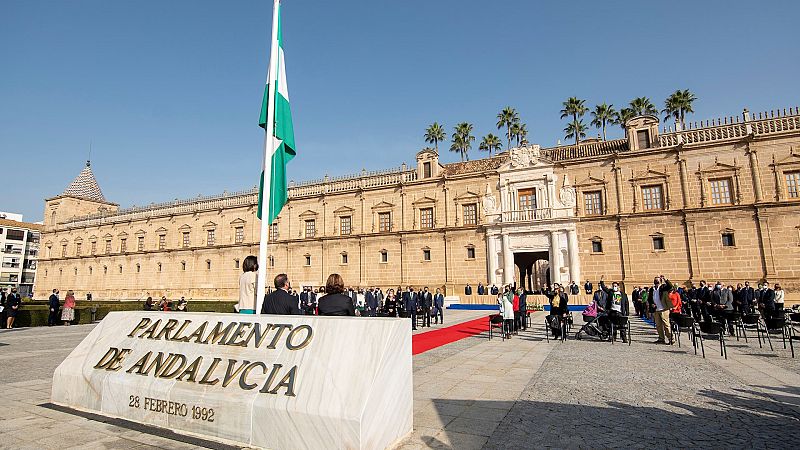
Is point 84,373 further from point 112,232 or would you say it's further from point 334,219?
point 112,232

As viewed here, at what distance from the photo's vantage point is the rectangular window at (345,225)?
32250 millimetres

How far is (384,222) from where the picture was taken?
31062 millimetres

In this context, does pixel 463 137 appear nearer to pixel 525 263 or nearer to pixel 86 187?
pixel 525 263

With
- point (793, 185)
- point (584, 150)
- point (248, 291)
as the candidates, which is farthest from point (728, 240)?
point (248, 291)

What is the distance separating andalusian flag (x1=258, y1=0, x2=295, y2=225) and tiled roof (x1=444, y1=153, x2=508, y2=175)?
71.8ft

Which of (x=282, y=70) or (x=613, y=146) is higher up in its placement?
(x=613, y=146)

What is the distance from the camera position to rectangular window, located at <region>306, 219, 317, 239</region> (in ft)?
110

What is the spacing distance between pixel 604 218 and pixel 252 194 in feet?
94.2

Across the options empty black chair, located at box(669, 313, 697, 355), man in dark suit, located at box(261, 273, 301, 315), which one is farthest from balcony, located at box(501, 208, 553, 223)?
man in dark suit, located at box(261, 273, 301, 315)

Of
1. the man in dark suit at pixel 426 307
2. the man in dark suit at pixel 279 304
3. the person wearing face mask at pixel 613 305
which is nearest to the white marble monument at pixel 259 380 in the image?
the man in dark suit at pixel 279 304

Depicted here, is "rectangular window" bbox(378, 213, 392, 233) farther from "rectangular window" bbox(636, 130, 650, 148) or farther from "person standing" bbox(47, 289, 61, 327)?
"person standing" bbox(47, 289, 61, 327)

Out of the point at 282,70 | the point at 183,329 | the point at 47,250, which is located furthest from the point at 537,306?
the point at 47,250

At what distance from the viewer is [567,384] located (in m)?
5.77

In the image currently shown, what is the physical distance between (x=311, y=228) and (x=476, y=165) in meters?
14.6
